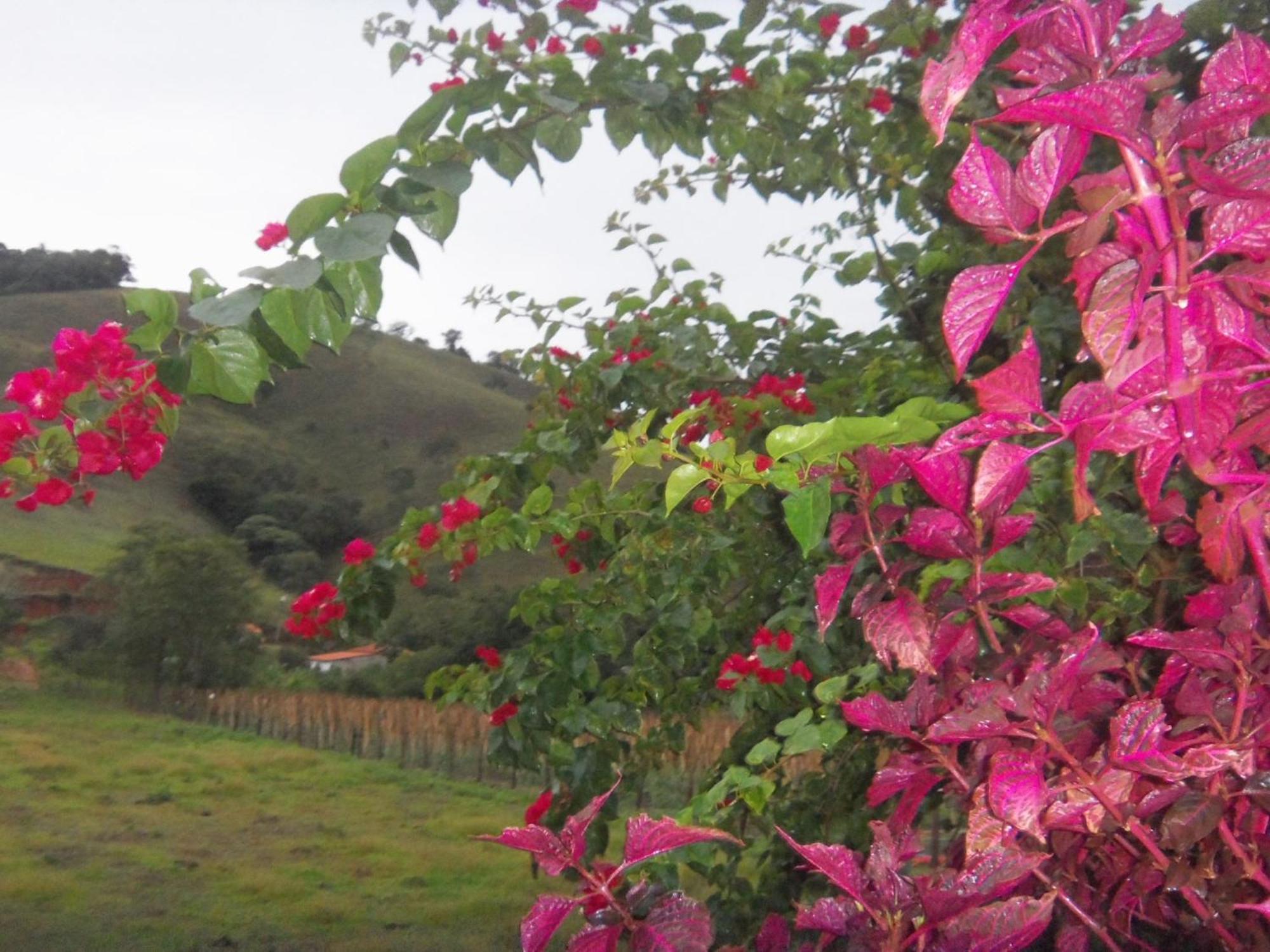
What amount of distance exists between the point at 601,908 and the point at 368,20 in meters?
0.89

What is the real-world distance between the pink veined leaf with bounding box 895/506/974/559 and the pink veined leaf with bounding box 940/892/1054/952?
13cm

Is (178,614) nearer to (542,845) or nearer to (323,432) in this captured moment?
(323,432)

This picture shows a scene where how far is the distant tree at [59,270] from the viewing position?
173 centimetres

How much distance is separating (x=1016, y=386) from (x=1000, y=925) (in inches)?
6.5

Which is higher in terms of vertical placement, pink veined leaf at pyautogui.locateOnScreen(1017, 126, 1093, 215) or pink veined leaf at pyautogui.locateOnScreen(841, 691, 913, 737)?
pink veined leaf at pyautogui.locateOnScreen(1017, 126, 1093, 215)

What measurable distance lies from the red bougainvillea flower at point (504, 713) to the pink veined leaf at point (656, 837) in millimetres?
638

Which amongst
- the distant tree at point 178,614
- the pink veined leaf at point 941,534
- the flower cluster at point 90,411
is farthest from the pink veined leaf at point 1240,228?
the distant tree at point 178,614

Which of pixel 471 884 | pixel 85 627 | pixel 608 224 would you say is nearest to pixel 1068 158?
pixel 608 224

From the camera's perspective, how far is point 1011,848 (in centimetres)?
32

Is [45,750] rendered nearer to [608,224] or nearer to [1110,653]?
[608,224]

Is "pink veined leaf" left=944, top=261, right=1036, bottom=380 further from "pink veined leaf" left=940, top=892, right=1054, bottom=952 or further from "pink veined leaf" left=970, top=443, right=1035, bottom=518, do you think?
"pink veined leaf" left=940, top=892, right=1054, bottom=952

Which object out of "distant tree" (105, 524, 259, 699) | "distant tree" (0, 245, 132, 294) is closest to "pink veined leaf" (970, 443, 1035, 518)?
"distant tree" (105, 524, 259, 699)

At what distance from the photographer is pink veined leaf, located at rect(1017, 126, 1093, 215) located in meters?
0.24

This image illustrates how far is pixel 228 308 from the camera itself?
1.39ft
